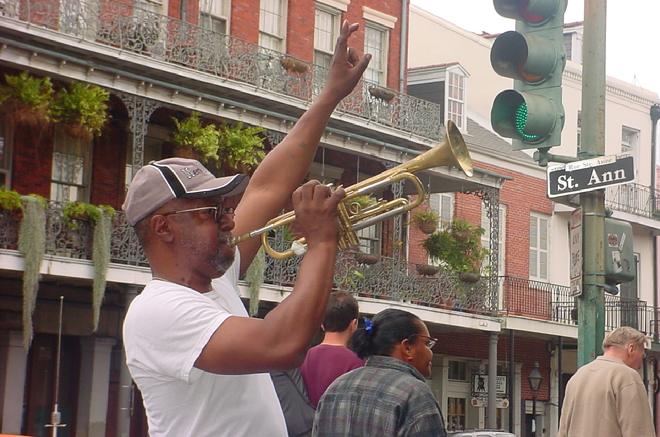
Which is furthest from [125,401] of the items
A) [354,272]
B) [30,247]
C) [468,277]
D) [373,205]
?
[373,205]

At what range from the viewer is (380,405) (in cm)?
541

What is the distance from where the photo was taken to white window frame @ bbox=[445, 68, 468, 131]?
1204 inches

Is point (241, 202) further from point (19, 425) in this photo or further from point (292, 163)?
point (19, 425)

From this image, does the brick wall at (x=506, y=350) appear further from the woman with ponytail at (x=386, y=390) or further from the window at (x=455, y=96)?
the woman with ponytail at (x=386, y=390)

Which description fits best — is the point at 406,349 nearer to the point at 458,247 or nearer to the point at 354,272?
the point at 354,272

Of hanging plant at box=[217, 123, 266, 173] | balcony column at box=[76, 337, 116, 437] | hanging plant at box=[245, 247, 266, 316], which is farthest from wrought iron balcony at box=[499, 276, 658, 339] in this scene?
balcony column at box=[76, 337, 116, 437]

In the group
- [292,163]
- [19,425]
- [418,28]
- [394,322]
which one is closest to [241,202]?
[292,163]

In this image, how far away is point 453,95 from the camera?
101ft

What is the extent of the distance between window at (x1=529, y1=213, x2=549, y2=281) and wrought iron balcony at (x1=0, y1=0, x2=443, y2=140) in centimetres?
624

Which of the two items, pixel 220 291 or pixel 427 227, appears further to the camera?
Answer: pixel 427 227

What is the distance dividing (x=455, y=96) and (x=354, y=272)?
8.11 m

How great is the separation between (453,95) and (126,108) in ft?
36.8

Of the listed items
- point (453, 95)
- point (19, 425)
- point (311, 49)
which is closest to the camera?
point (19, 425)

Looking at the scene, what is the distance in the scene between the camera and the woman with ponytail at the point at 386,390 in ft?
17.6
